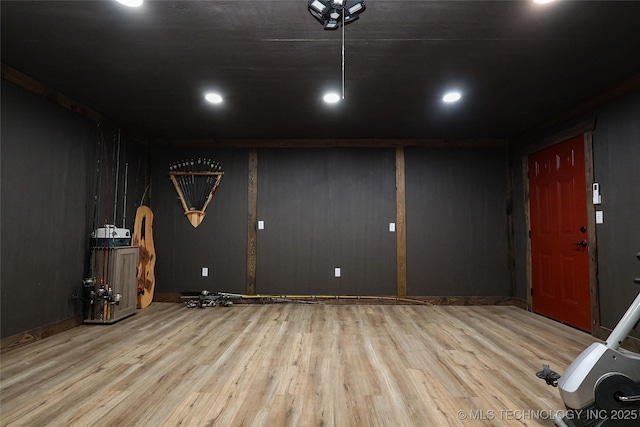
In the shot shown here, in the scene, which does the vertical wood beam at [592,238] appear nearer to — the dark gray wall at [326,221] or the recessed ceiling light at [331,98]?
the dark gray wall at [326,221]

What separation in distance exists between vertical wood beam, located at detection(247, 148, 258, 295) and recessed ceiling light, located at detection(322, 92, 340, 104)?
1944mm

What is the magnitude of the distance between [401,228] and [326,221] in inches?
45.0

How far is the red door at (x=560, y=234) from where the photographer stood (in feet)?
11.6

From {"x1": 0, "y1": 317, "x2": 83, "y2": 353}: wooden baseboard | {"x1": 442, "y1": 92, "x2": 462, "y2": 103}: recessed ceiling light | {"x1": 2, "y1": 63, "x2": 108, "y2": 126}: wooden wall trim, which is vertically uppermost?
{"x1": 442, "y1": 92, "x2": 462, "y2": 103}: recessed ceiling light

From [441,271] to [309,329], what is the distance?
2.40 metres

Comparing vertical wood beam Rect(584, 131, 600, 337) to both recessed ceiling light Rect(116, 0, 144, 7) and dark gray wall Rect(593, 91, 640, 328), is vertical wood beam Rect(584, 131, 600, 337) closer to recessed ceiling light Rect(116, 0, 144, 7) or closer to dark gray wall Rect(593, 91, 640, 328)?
dark gray wall Rect(593, 91, 640, 328)

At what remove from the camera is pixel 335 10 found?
6.13 ft

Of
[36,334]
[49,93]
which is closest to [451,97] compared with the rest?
[49,93]

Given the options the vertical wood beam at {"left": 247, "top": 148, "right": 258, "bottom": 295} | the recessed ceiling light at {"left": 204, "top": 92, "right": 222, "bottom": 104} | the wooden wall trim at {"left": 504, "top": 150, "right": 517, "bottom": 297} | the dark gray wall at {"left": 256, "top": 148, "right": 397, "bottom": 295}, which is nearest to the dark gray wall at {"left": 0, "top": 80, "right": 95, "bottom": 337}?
the recessed ceiling light at {"left": 204, "top": 92, "right": 222, "bottom": 104}

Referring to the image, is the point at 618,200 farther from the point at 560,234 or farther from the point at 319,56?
the point at 319,56

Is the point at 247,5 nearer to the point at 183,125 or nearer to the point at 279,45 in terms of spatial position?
the point at 279,45

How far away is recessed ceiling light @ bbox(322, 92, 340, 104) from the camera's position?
331 centimetres

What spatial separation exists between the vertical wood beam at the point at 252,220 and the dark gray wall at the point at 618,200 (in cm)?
419

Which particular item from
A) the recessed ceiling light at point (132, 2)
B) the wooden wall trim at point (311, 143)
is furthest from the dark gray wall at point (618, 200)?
the recessed ceiling light at point (132, 2)
